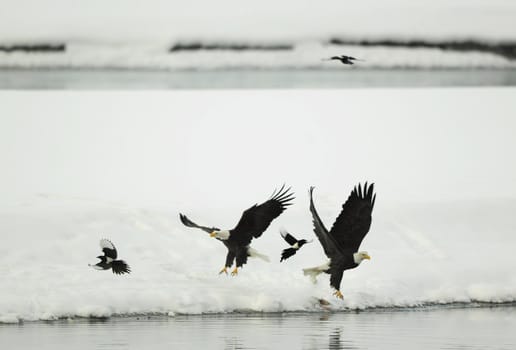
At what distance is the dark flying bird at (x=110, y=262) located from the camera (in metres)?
5.84

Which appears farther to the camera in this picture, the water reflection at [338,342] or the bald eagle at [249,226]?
the bald eagle at [249,226]

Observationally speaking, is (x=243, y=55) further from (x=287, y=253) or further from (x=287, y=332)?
(x=287, y=332)

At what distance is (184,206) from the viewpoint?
6309mm

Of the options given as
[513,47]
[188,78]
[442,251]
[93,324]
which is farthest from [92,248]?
[513,47]

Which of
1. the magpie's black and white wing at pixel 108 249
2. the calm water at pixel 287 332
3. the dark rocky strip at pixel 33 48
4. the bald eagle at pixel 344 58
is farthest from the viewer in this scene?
the magpie's black and white wing at pixel 108 249

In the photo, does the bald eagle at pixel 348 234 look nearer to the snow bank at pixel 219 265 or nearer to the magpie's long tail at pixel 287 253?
the magpie's long tail at pixel 287 253

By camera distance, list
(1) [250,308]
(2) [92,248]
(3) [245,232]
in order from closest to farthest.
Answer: (3) [245,232] < (1) [250,308] < (2) [92,248]

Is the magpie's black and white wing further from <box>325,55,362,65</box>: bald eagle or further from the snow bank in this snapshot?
<box>325,55,362,65</box>: bald eagle

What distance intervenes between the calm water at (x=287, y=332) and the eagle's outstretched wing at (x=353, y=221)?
1.60 feet

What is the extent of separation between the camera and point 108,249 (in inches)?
233

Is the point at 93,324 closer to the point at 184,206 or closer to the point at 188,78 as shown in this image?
the point at 184,206

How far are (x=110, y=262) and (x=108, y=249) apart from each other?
10cm

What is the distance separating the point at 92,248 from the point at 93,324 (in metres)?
0.94

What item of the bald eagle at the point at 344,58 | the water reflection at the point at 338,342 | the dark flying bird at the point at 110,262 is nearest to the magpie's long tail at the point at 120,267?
the dark flying bird at the point at 110,262
